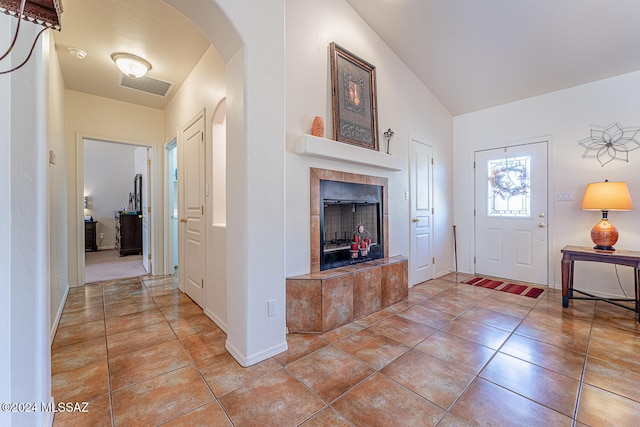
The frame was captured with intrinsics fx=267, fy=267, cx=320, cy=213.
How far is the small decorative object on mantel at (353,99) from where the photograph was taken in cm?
280

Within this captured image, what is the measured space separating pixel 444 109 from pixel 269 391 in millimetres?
4644

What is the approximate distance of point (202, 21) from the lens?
1.82 metres

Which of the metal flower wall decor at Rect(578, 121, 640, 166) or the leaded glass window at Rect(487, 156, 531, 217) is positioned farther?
the leaded glass window at Rect(487, 156, 531, 217)

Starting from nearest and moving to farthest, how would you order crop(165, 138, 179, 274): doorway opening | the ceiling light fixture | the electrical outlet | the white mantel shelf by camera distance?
the electrical outlet, the white mantel shelf, the ceiling light fixture, crop(165, 138, 179, 274): doorway opening

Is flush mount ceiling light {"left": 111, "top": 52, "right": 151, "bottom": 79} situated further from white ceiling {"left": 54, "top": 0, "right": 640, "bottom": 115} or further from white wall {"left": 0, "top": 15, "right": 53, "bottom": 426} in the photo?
white wall {"left": 0, "top": 15, "right": 53, "bottom": 426}

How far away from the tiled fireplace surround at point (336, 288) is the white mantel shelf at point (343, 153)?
16 centimetres

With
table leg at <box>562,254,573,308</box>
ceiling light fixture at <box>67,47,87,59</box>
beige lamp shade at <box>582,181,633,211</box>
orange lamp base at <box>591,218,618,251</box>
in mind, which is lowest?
table leg at <box>562,254,573,308</box>

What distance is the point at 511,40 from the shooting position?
298cm

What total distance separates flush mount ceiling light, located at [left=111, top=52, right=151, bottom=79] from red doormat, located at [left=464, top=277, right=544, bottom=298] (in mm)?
4965

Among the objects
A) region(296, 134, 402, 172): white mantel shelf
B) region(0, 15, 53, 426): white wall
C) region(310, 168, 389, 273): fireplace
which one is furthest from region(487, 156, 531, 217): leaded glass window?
region(0, 15, 53, 426): white wall

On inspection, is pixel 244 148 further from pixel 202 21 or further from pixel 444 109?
pixel 444 109

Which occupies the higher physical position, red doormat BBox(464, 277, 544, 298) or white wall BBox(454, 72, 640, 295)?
white wall BBox(454, 72, 640, 295)

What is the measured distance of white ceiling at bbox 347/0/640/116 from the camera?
2.60 meters

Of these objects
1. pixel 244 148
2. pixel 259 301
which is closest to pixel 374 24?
pixel 244 148
